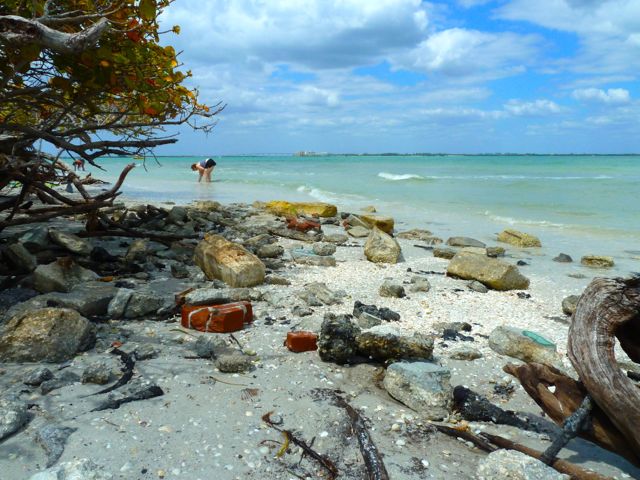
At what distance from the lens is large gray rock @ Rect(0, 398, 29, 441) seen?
2.75 m

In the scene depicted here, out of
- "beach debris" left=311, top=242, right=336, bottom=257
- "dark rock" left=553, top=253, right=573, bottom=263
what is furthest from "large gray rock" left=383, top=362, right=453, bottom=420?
"dark rock" left=553, top=253, right=573, bottom=263

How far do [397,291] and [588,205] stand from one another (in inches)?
503

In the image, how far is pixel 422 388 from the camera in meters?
3.31

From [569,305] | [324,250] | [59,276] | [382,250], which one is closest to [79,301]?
[59,276]

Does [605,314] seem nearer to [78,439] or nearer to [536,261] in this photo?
[78,439]

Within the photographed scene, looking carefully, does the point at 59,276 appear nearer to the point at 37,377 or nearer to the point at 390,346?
the point at 37,377

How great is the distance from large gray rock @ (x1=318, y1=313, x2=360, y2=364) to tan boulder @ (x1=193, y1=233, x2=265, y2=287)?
2214mm

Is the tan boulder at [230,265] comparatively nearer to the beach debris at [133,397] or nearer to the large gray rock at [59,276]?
the large gray rock at [59,276]

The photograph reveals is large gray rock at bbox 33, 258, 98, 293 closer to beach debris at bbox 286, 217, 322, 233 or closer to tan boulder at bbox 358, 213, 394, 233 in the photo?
beach debris at bbox 286, 217, 322, 233

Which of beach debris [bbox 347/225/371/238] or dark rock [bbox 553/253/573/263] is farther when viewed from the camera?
beach debris [bbox 347/225/371/238]

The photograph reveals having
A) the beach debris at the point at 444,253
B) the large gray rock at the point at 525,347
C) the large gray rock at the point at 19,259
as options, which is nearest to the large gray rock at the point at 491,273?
the beach debris at the point at 444,253

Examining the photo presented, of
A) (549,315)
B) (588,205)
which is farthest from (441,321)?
(588,205)

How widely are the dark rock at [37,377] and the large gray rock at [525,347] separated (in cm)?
345

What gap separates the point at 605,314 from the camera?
2.61m
